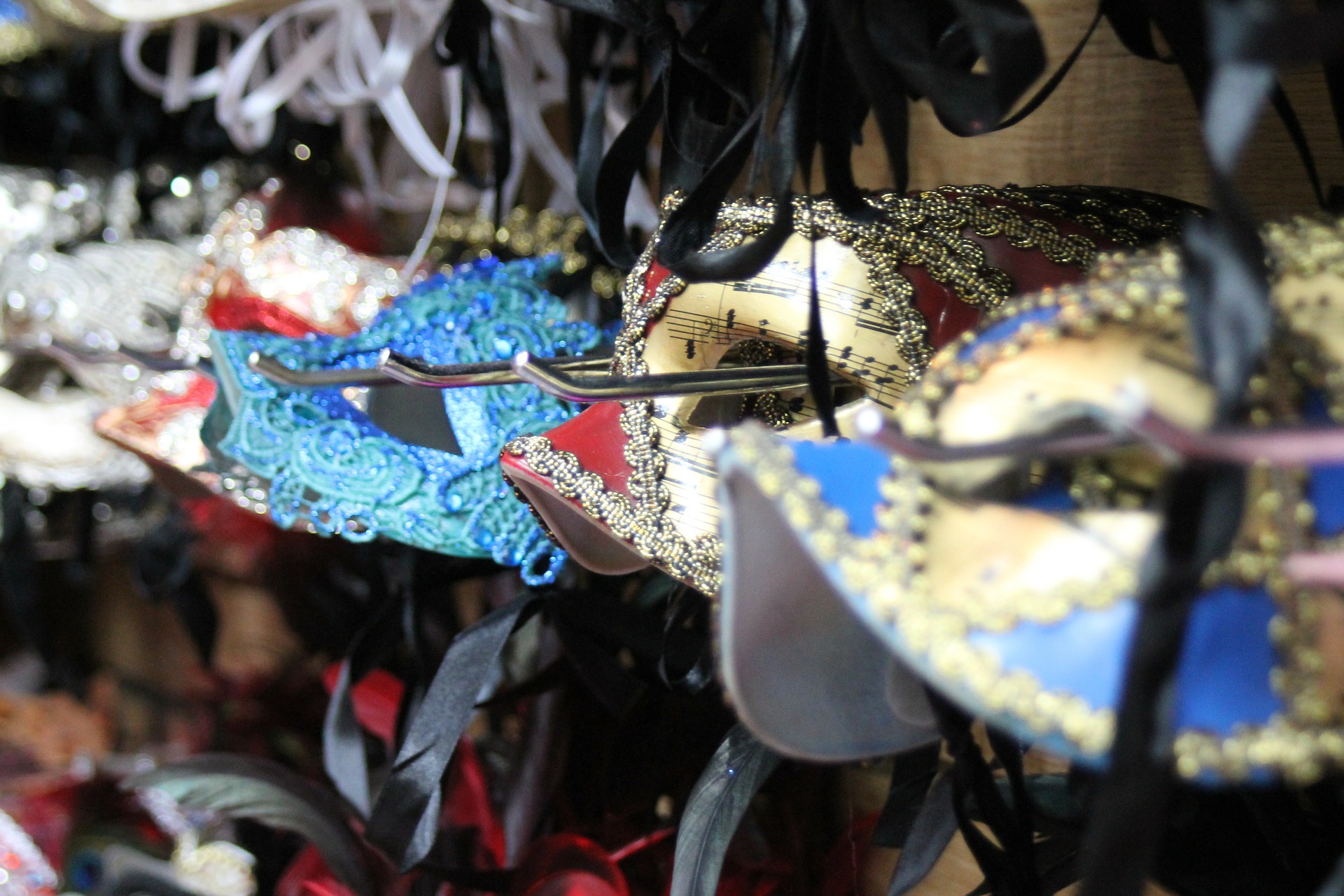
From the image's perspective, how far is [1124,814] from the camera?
0.23 m

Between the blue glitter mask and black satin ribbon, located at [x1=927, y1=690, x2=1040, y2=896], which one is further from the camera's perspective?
the blue glitter mask

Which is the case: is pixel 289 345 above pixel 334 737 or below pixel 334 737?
above

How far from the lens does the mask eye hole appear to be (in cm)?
56

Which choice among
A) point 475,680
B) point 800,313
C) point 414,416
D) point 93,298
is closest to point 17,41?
point 93,298

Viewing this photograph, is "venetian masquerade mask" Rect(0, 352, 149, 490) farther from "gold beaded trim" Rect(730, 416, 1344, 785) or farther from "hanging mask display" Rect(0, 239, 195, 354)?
"gold beaded trim" Rect(730, 416, 1344, 785)

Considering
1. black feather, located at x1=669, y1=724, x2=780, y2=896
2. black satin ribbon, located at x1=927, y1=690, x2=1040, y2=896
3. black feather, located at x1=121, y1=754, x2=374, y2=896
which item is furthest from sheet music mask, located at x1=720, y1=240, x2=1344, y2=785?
black feather, located at x1=121, y1=754, x2=374, y2=896

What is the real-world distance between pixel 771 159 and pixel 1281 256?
17 cm

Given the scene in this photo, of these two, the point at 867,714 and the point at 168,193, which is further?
the point at 168,193

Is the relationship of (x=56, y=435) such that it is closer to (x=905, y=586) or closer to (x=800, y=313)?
(x=800, y=313)

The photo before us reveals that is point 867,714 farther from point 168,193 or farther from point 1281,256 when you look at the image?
point 168,193

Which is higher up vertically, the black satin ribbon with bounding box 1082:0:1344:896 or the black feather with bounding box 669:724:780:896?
the black satin ribbon with bounding box 1082:0:1344:896

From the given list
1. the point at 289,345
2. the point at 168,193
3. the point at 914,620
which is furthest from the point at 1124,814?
the point at 168,193

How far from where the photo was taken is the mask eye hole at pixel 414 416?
56cm

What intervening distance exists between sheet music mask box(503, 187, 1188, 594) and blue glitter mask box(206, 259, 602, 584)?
0.09 metres
